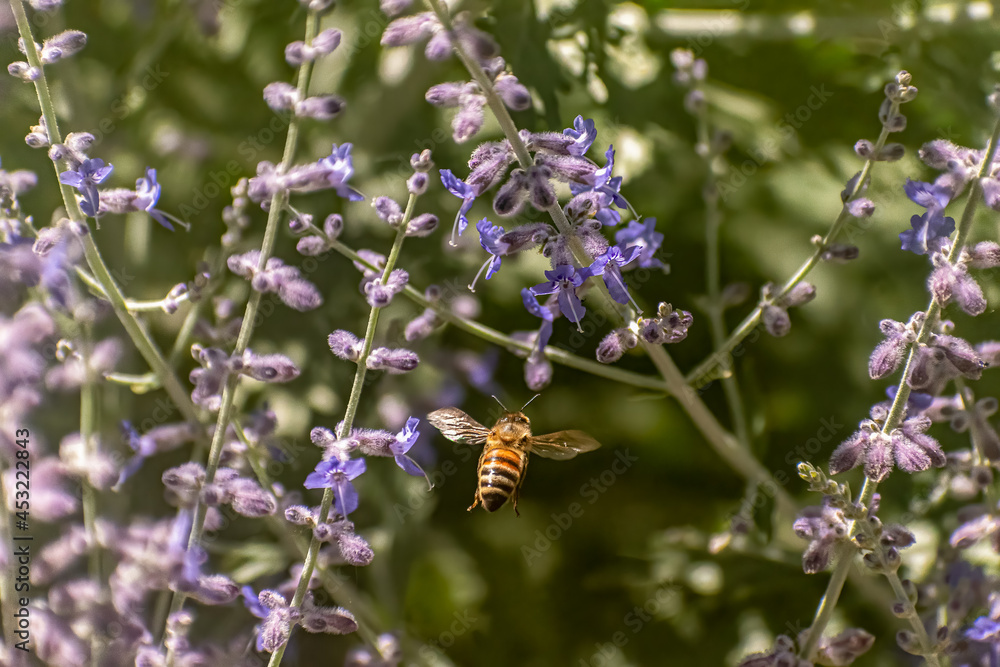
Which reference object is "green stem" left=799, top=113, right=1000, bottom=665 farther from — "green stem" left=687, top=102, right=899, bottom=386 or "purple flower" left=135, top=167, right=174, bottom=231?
"purple flower" left=135, top=167, right=174, bottom=231

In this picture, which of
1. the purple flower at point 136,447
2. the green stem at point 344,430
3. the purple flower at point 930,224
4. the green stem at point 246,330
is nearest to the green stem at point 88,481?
the purple flower at point 136,447

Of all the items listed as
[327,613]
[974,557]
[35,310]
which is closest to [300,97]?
[35,310]

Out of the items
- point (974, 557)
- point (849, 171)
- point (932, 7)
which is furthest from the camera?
point (849, 171)

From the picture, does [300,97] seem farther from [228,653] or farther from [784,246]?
[784,246]

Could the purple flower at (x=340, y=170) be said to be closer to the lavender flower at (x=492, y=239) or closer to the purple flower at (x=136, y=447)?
the lavender flower at (x=492, y=239)

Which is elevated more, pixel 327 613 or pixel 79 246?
pixel 79 246

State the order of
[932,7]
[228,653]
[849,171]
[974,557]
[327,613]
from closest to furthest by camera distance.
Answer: [327,613], [228,653], [974,557], [932,7], [849,171]
